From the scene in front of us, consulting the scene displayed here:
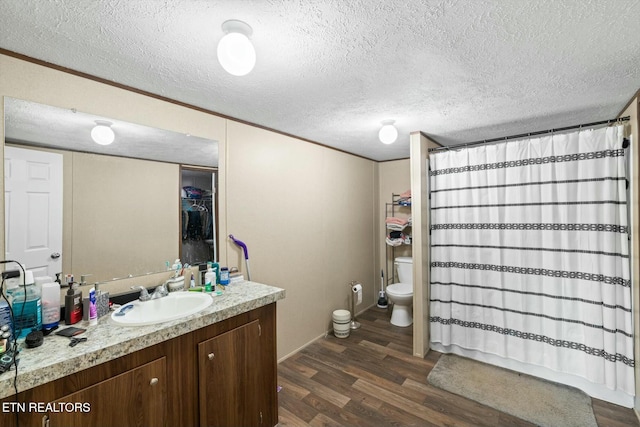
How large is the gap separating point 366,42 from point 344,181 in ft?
7.37

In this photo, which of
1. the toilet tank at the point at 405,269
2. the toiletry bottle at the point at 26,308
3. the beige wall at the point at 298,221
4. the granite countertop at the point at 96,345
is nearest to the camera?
the granite countertop at the point at 96,345

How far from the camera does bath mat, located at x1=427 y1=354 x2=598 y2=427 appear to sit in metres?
1.88

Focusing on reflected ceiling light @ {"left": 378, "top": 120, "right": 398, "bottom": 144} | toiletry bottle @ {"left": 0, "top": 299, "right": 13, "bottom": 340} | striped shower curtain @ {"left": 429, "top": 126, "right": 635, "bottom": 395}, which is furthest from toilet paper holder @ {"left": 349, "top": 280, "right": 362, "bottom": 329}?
toiletry bottle @ {"left": 0, "top": 299, "right": 13, "bottom": 340}

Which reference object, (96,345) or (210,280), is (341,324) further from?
(96,345)

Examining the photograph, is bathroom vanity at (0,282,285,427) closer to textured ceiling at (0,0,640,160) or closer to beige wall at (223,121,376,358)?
beige wall at (223,121,376,358)

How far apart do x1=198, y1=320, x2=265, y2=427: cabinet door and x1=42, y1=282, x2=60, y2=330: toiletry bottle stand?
0.64m

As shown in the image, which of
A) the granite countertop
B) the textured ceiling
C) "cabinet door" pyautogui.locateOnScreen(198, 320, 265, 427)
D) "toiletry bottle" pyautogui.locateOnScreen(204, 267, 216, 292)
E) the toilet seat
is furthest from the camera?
the toilet seat

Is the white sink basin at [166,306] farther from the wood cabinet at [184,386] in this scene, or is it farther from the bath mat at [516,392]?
the bath mat at [516,392]

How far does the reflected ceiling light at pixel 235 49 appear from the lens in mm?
1115

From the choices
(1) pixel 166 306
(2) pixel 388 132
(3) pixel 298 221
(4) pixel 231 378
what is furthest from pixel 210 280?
(2) pixel 388 132

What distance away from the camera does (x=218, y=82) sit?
1.63 meters

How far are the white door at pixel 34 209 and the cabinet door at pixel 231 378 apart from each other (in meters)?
0.91

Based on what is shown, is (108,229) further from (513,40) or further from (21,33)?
(513,40)

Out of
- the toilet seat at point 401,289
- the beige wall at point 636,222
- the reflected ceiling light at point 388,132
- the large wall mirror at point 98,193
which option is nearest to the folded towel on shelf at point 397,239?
the toilet seat at point 401,289
